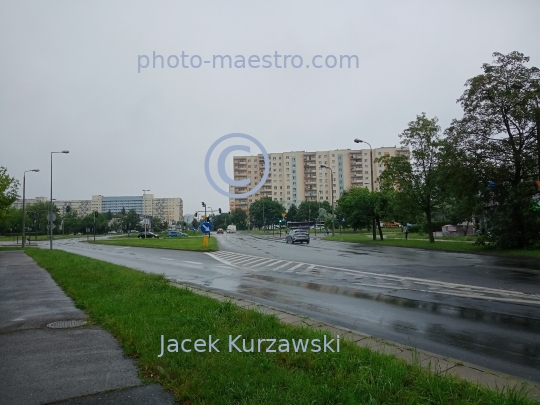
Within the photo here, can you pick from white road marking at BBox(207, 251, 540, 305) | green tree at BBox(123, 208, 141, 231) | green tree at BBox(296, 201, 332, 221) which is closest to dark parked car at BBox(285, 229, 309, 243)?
white road marking at BBox(207, 251, 540, 305)

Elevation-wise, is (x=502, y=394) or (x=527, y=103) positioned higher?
(x=527, y=103)

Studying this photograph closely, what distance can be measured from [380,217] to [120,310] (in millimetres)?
33094

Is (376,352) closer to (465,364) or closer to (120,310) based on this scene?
(465,364)

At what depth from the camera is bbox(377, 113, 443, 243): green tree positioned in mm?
31719

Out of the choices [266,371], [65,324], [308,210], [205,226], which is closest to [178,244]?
[205,226]

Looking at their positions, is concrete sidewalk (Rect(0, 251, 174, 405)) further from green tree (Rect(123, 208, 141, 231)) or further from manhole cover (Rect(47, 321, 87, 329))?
green tree (Rect(123, 208, 141, 231))

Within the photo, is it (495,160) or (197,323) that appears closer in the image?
(197,323)

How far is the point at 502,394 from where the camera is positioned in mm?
3504

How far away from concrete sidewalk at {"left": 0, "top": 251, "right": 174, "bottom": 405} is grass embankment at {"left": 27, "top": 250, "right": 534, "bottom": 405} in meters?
0.22

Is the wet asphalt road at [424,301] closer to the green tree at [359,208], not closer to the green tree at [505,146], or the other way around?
the green tree at [505,146]

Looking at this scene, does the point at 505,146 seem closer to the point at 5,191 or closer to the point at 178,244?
the point at 178,244

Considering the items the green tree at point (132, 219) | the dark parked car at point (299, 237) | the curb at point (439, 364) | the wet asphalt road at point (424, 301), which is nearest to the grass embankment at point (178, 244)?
the dark parked car at point (299, 237)

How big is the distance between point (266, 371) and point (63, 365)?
2.48m

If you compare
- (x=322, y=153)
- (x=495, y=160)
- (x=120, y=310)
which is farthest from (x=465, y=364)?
(x=322, y=153)
